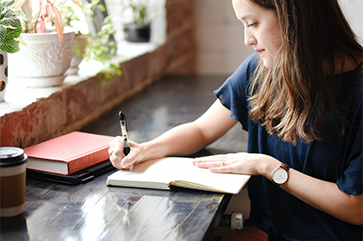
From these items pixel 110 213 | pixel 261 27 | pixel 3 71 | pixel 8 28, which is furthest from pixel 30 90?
pixel 261 27

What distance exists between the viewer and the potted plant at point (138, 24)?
2883 millimetres

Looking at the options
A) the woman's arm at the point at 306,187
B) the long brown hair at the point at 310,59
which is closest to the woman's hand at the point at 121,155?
the woman's arm at the point at 306,187

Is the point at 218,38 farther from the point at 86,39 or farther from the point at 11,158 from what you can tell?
the point at 11,158

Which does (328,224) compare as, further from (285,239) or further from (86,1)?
(86,1)

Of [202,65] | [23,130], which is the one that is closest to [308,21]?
[23,130]

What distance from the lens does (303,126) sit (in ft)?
4.17

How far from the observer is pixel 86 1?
2283mm

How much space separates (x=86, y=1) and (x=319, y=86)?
4.63 feet

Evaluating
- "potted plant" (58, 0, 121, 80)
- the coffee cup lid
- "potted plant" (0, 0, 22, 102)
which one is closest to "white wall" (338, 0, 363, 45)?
"potted plant" (58, 0, 121, 80)

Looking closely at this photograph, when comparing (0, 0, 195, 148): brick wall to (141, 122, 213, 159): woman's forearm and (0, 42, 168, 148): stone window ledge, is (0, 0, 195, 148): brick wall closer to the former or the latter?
(0, 42, 168, 148): stone window ledge

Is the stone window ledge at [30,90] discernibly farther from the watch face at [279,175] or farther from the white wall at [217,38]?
the white wall at [217,38]

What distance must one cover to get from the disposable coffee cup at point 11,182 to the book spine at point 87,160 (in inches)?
8.3

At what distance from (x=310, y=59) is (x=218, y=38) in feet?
8.25

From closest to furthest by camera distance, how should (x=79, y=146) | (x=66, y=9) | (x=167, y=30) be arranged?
(x=79, y=146) < (x=66, y=9) < (x=167, y=30)
